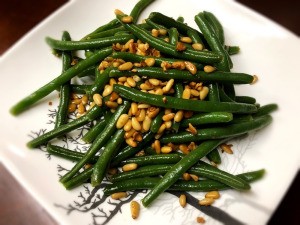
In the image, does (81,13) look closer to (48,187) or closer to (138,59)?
(138,59)

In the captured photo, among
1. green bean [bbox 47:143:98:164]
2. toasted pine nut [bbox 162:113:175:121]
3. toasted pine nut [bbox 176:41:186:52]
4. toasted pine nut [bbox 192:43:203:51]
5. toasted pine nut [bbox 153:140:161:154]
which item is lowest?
green bean [bbox 47:143:98:164]

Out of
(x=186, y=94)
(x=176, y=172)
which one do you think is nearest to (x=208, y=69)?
(x=186, y=94)

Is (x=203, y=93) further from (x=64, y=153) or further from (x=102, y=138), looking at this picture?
(x=64, y=153)

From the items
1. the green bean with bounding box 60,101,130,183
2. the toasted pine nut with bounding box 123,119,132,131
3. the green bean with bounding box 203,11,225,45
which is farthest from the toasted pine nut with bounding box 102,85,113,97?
the green bean with bounding box 203,11,225,45

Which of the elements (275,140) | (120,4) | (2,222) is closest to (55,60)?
(120,4)

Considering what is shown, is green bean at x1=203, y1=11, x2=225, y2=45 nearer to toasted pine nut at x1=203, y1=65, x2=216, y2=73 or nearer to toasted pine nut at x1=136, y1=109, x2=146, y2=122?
toasted pine nut at x1=203, y1=65, x2=216, y2=73

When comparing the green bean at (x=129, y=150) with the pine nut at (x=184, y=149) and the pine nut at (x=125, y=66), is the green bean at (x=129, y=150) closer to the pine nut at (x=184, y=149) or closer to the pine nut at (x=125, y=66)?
the pine nut at (x=184, y=149)

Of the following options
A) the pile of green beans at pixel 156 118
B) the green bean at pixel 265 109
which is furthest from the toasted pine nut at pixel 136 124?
the green bean at pixel 265 109
